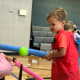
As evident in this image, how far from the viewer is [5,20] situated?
4.88 meters

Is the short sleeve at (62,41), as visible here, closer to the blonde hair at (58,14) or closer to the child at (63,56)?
the child at (63,56)

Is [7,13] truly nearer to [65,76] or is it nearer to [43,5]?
[43,5]

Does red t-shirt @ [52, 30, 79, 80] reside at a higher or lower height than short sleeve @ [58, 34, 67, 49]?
lower

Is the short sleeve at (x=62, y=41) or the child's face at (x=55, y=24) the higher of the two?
the child's face at (x=55, y=24)

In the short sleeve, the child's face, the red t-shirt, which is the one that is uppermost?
the child's face

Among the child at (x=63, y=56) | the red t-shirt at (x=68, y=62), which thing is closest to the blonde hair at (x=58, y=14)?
the child at (x=63, y=56)

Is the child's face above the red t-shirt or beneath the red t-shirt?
above

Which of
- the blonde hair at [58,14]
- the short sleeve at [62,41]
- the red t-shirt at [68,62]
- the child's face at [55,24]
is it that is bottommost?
the red t-shirt at [68,62]

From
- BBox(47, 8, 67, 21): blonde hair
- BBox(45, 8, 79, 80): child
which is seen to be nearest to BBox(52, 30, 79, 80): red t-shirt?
BBox(45, 8, 79, 80): child

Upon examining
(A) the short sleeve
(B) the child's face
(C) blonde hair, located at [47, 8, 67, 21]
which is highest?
(C) blonde hair, located at [47, 8, 67, 21]

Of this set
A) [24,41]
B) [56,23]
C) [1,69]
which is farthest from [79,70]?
[24,41]

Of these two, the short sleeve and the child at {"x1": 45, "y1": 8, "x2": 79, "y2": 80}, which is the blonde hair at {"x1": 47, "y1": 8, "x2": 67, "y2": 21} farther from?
the short sleeve

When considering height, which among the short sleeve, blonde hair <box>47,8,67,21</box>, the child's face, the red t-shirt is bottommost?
the red t-shirt

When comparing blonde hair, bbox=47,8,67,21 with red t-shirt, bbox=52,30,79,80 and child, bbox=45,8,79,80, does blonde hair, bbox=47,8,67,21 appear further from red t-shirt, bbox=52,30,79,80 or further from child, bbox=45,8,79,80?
red t-shirt, bbox=52,30,79,80
